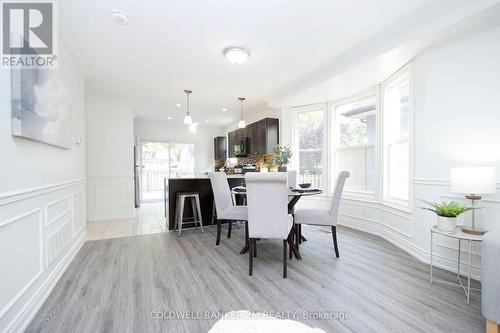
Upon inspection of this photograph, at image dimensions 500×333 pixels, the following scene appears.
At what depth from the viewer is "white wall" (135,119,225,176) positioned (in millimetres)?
7678

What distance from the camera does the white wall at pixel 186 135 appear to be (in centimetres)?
768

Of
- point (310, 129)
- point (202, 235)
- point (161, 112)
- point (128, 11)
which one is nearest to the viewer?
point (128, 11)

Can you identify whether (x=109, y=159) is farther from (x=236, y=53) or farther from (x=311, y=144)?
(x=311, y=144)

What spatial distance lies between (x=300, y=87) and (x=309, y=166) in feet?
→ 5.75

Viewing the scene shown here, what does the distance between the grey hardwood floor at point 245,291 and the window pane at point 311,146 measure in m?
2.04

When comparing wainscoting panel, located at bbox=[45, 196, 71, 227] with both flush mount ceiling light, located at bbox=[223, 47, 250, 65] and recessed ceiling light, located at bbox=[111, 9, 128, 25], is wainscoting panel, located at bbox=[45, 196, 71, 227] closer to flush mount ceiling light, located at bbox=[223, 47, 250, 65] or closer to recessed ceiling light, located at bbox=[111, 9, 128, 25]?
recessed ceiling light, located at bbox=[111, 9, 128, 25]

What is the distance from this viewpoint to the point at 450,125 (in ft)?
8.23

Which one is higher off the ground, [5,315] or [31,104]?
[31,104]

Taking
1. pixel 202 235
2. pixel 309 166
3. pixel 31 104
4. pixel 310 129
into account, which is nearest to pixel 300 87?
pixel 310 129

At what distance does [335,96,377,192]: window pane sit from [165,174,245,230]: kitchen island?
6.97 ft

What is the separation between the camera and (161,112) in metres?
6.38

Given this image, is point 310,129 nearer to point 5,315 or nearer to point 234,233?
point 234,233

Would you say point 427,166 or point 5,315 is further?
point 427,166

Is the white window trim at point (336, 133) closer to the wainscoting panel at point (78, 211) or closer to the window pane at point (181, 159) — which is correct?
the wainscoting panel at point (78, 211)
